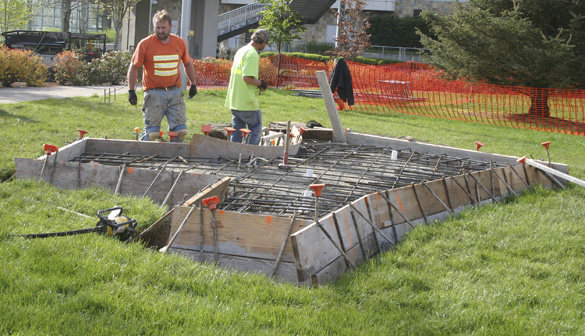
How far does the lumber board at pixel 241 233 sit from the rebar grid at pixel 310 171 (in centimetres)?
72

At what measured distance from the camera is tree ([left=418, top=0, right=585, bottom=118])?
685 inches

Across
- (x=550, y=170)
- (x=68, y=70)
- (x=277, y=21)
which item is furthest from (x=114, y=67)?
(x=550, y=170)

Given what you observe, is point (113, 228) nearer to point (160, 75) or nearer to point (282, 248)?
point (282, 248)

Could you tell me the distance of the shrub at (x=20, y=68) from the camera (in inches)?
676

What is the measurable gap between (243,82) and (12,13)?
26614 mm

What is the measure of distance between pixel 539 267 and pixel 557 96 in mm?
13931

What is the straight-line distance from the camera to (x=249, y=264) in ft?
15.8

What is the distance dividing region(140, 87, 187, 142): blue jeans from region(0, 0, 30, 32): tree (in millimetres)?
25119

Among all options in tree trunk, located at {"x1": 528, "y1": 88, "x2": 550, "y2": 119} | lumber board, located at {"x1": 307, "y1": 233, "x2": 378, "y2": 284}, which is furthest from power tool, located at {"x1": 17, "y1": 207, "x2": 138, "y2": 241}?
tree trunk, located at {"x1": 528, "y1": 88, "x2": 550, "y2": 119}

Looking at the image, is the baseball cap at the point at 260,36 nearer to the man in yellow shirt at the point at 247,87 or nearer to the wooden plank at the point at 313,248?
the man in yellow shirt at the point at 247,87

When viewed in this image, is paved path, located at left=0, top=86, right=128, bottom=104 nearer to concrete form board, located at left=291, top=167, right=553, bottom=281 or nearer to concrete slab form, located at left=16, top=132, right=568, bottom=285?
concrete slab form, located at left=16, top=132, right=568, bottom=285

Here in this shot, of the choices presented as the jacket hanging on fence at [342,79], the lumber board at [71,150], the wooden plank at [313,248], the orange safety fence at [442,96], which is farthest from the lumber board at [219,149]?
the orange safety fence at [442,96]

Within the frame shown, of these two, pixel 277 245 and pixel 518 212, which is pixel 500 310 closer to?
pixel 277 245

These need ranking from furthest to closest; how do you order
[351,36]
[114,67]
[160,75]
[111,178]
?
[351,36]
[114,67]
[160,75]
[111,178]
